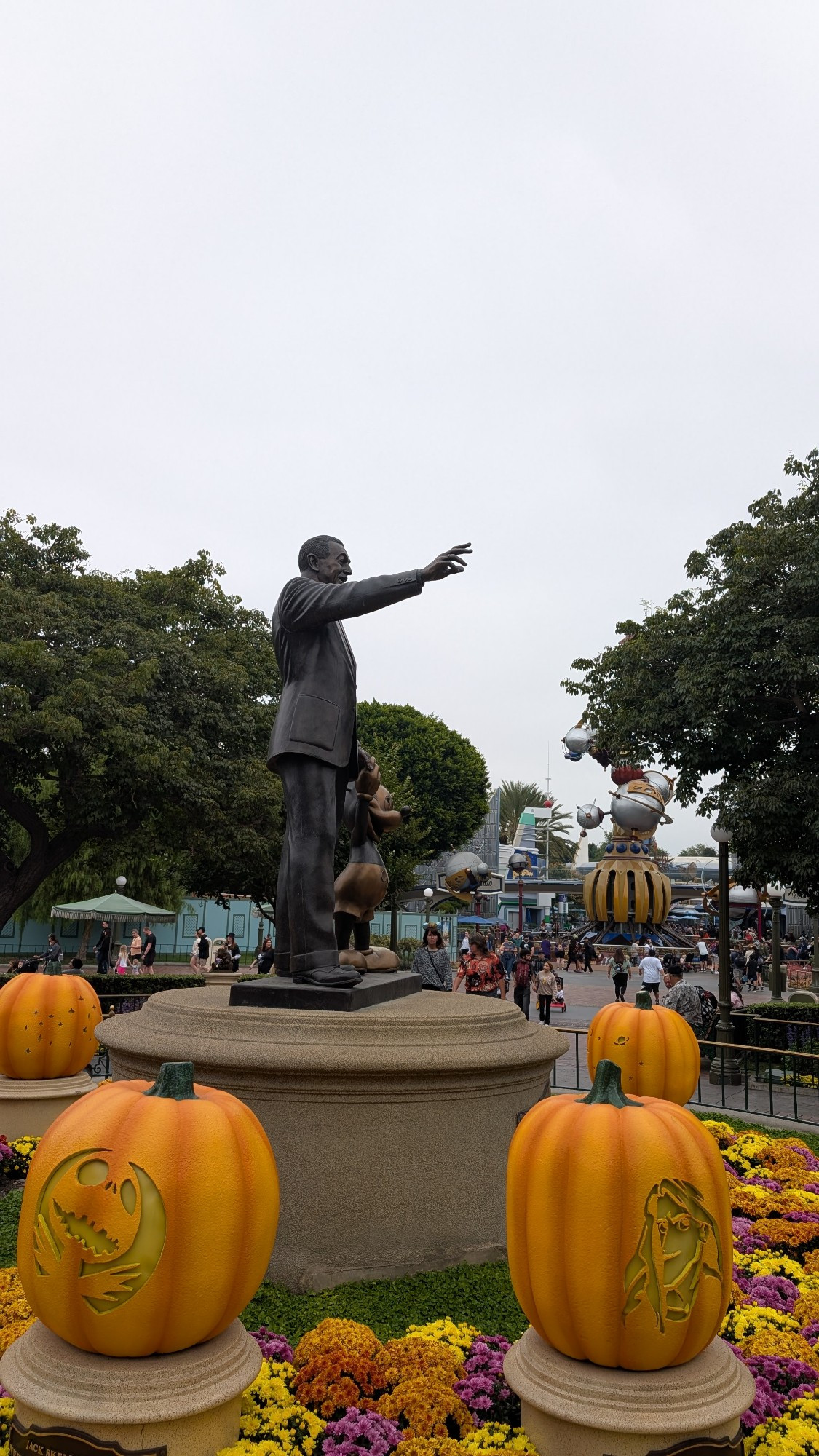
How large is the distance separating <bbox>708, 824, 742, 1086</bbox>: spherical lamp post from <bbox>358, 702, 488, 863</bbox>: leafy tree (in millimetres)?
37624

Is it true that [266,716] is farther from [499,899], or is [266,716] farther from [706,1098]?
[499,899]

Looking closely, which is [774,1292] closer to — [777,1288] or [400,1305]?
[777,1288]

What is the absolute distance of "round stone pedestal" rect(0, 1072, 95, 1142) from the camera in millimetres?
7086

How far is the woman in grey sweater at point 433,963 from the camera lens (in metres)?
11.6

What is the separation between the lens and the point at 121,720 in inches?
739

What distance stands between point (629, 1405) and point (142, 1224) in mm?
1513

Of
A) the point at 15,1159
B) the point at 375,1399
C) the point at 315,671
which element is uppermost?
the point at 315,671

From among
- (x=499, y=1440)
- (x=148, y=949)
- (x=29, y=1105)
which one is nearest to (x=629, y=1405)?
(x=499, y=1440)

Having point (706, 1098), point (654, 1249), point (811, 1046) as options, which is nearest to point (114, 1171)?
point (654, 1249)

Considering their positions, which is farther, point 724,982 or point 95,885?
point 95,885

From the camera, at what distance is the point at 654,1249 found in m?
2.89

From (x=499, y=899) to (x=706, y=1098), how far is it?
2430 inches

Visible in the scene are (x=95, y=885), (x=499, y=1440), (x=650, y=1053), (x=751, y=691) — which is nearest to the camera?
(x=499, y=1440)

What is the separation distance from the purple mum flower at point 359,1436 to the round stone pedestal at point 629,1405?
49cm
